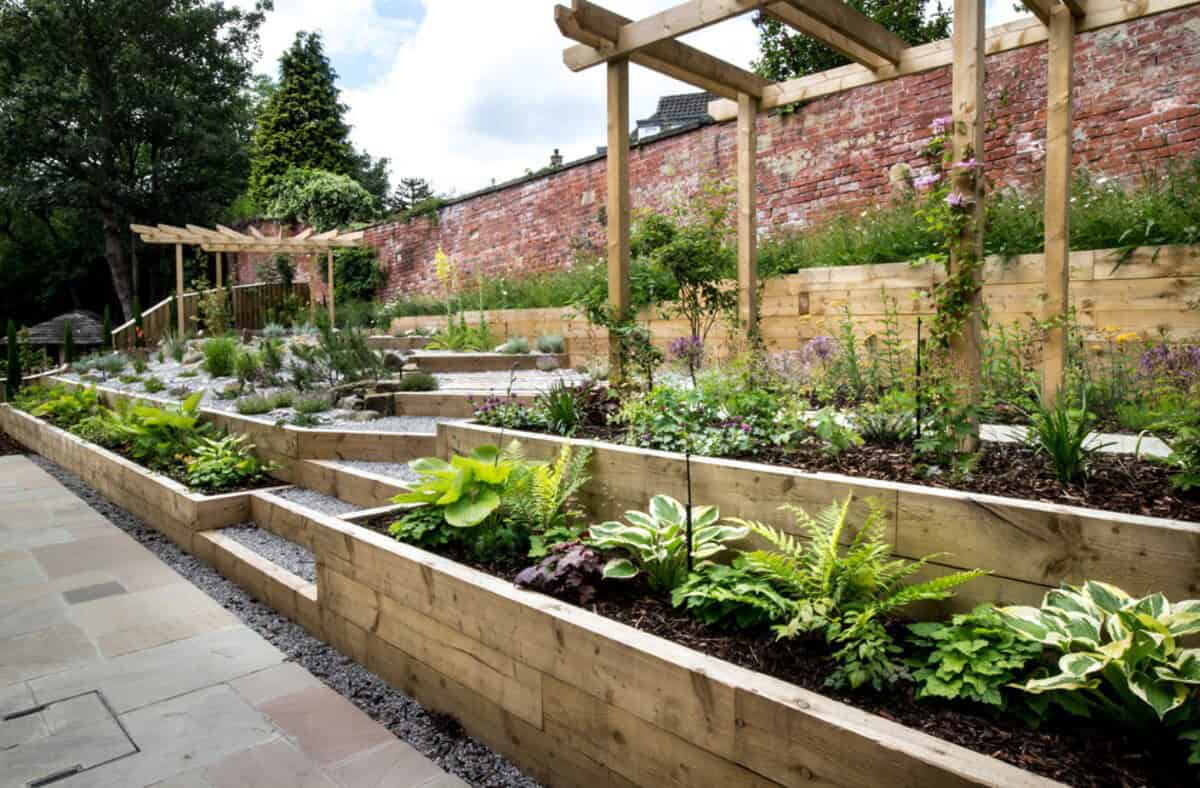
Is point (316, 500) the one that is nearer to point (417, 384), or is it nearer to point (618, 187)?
point (417, 384)

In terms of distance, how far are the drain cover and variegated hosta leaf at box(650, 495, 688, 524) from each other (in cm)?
172

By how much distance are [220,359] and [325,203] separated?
10.3 meters

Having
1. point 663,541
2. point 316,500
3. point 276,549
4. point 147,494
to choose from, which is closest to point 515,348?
point 316,500

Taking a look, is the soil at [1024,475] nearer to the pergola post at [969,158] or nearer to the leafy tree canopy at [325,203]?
the pergola post at [969,158]

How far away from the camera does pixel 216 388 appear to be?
755 cm

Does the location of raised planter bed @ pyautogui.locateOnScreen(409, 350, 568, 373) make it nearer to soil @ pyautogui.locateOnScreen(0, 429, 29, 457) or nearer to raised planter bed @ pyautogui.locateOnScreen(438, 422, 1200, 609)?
soil @ pyautogui.locateOnScreen(0, 429, 29, 457)

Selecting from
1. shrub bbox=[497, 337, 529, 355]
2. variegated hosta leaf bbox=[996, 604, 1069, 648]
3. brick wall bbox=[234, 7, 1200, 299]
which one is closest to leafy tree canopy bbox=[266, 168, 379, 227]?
brick wall bbox=[234, 7, 1200, 299]

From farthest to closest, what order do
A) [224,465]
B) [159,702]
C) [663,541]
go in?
[224,465] < [159,702] < [663,541]

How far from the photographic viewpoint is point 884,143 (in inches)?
291

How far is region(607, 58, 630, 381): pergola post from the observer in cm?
398

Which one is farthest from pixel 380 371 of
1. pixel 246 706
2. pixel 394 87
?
pixel 394 87

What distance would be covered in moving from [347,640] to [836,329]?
427 centimetres

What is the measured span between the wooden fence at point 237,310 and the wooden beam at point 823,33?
12.6 meters

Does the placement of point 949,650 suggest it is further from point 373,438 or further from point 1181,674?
point 373,438
